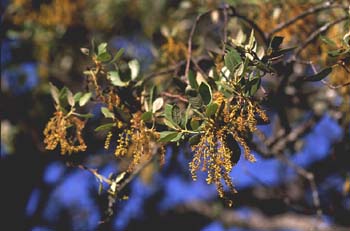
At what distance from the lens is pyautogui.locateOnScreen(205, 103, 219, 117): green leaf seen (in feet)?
3.26

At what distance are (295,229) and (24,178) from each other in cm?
204

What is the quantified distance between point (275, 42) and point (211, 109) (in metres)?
0.21

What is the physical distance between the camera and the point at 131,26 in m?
3.62

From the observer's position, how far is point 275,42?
108cm

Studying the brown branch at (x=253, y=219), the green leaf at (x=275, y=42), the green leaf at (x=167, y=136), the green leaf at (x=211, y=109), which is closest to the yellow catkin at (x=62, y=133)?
the green leaf at (x=167, y=136)

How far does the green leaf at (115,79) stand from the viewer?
4.41 feet

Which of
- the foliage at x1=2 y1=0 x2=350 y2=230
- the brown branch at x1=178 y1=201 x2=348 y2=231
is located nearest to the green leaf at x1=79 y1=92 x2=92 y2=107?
the foliage at x1=2 y1=0 x2=350 y2=230

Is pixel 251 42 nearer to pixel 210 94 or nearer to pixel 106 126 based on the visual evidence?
pixel 210 94

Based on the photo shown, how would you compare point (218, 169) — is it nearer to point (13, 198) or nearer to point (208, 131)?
point (208, 131)

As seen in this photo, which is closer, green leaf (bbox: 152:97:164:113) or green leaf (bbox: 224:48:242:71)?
green leaf (bbox: 224:48:242:71)

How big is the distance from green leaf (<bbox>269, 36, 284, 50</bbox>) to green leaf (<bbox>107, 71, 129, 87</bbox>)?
42 cm

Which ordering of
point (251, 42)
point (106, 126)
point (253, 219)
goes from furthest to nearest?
point (253, 219), point (106, 126), point (251, 42)

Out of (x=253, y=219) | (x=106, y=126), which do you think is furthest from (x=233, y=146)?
(x=253, y=219)

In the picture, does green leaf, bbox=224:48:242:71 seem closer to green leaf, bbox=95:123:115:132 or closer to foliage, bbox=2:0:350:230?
foliage, bbox=2:0:350:230
